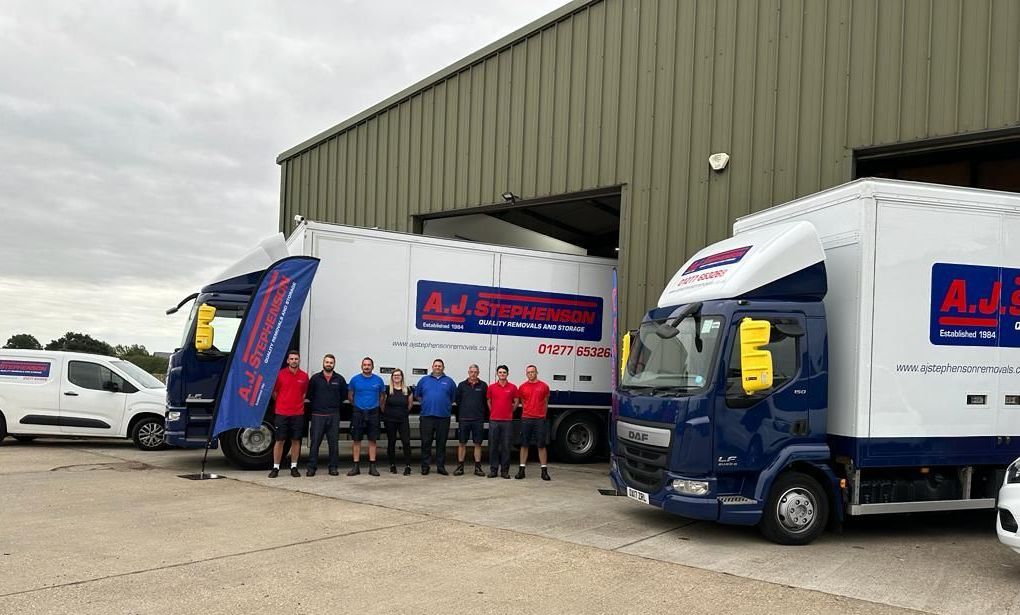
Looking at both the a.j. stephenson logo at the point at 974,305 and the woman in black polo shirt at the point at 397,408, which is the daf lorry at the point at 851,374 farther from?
the woman in black polo shirt at the point at 397,408

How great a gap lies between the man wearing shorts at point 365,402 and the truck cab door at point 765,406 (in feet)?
17.8

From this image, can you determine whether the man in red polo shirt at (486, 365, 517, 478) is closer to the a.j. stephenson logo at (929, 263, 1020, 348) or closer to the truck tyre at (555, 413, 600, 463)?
the truck tyre at (555, 413, 600, 463)

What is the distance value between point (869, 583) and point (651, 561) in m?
→ 1.66

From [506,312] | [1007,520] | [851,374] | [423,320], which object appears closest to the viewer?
[1007,520]

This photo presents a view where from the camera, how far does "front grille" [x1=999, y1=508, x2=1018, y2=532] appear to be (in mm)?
6293

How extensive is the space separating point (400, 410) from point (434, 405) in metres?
0.48

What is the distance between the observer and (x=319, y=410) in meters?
11.0

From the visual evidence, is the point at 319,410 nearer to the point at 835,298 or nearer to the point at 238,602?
the point at 238,602

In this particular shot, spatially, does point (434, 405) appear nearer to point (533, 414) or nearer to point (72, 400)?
point (533, 414)

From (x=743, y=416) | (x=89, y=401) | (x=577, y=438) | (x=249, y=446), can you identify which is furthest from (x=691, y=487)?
(x=89, y=401)

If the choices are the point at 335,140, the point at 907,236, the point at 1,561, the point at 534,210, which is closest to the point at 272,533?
the point at 1,561

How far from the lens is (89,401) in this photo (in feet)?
46.3

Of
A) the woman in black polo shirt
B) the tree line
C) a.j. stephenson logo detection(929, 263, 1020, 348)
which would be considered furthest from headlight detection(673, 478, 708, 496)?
the tree line

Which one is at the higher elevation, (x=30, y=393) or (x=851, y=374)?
(x=851, y=374)
